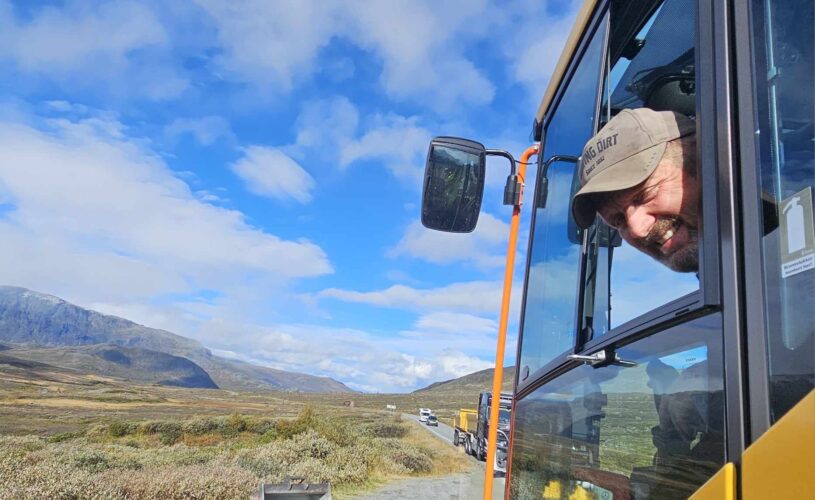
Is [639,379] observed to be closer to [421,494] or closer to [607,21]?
[607,21]

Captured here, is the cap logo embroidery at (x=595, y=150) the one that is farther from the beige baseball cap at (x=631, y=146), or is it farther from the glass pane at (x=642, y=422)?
the glass pane at (x=642, y=422)

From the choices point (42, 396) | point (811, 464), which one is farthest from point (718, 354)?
point (42, 396)

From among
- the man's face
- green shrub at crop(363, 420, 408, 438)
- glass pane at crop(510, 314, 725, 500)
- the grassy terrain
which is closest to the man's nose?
the man's face

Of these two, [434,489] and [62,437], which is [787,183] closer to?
[434,489]

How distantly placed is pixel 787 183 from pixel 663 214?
0.36 m

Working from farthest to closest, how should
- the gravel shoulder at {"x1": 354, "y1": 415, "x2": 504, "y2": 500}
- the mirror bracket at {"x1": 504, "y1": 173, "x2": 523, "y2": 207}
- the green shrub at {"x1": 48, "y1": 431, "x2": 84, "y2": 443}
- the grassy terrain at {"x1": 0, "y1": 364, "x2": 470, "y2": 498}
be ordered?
the green shrub at {"x1": 48, "y1": 431, "x2": 84, "y2": 443}, the gravel shoulder at {"x1": 354, "y1": 415, "x2": 504, "y2": 500}, the grassy terrain at {"x1": 0, "y1": 364, "x2": 470, "y2": 498}, the mirror bracket at {"x1": 504, "y1": 173, "x2": 523, "y2": 207}

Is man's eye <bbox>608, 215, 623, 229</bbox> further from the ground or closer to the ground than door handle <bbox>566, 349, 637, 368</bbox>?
further from the ground

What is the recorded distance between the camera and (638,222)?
4.43 ft

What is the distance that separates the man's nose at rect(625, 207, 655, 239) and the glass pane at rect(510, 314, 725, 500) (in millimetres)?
266

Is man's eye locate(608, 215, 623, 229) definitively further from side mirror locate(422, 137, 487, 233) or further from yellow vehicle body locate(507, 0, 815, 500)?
side mirror locate(422, 137, 487, 233)

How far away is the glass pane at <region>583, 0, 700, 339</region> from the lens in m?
1.31

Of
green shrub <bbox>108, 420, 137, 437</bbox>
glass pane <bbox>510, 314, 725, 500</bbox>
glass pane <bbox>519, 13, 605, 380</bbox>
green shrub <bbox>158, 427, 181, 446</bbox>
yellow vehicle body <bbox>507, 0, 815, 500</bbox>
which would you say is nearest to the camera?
yellow vehicle body <bbox>507, 0, 815, 500</bbox>

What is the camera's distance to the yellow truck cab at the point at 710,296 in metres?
0.88

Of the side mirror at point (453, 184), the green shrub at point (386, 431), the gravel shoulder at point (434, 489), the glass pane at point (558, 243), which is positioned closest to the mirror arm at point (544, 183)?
the glass pane at point (558, 243)
